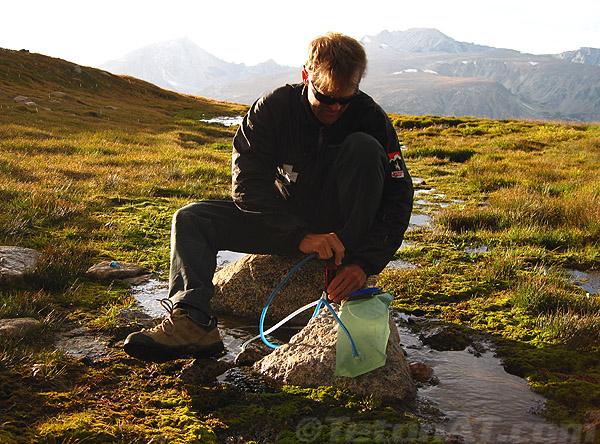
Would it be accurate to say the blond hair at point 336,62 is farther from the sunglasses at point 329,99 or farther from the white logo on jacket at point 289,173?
the white logo on jacket at point 289,173

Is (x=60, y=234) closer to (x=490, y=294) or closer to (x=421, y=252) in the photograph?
(x=421, y=252)

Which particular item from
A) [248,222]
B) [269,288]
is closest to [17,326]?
[248,222]

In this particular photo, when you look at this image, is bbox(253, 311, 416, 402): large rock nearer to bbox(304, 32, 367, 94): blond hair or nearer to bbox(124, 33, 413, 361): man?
bbox(124, 33, 413, 361): man

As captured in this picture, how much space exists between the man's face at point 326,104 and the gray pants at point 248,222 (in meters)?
0.27

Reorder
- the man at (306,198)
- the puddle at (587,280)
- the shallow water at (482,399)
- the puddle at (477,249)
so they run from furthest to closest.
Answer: the puddle at (477,249) < the puddle at (587,280) < the man at (306,198) < the shallow water at (482,399)

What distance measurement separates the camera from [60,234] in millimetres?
6395

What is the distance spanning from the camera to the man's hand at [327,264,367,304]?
370 centimetres

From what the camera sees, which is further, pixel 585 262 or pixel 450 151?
pixel 450 151

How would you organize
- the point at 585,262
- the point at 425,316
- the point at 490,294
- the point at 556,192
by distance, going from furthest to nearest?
the point at 556,192 → the point at 585,262 → the point at 490,294 → the point at 425,316

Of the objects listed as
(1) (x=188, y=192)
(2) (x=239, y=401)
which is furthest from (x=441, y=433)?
(1) (x=188, y=192)

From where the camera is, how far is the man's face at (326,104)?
3.86 m

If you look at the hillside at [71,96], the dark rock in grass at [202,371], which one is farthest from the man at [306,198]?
the hillside at [71,96]

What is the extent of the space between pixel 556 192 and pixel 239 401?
921 cm

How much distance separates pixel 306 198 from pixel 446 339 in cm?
180
